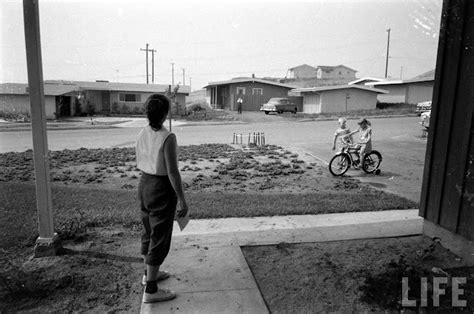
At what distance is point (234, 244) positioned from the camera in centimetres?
457

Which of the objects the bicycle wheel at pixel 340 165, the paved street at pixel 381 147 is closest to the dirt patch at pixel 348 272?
the paved street at pixel 381 147

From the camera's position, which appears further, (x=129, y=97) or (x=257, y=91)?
(x=257, y=91)

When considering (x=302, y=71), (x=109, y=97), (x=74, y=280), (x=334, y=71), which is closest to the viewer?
(x=74, y=280)

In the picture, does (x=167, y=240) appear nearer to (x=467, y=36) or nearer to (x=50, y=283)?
(x=50, y=283)

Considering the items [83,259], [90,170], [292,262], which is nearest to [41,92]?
[83,259]

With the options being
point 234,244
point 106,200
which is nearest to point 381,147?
point 106,200

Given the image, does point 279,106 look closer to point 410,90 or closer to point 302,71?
point 410,90

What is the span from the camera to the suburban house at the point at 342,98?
36375mm

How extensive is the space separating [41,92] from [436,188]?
446cm

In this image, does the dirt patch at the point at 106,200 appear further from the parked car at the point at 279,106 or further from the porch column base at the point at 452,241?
the parked car at the point at 279,106

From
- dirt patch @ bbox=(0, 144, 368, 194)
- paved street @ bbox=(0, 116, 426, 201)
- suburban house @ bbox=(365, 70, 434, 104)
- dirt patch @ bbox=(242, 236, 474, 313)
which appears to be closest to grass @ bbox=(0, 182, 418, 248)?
dirt patch @ bbox=(0, 144, 368, 194)

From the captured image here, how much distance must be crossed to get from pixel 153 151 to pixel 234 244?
6.38 feet

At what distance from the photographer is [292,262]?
4.02 m

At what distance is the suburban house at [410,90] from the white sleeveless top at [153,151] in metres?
38.1
